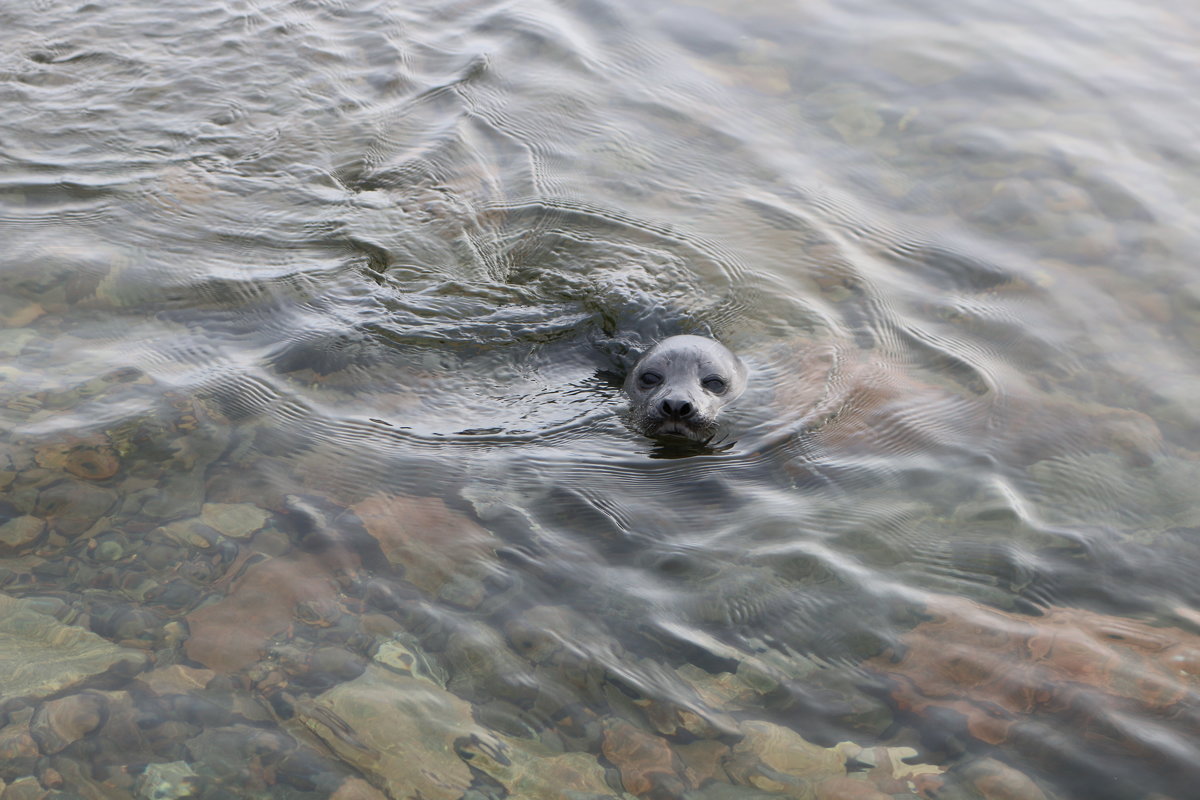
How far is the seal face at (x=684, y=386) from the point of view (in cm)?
533

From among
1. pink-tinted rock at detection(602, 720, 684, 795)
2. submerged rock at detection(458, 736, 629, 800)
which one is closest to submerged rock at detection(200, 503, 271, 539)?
submerged rock at detection(458, 736, 629, 800)

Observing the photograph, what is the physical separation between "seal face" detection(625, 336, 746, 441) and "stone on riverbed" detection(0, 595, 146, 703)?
2751 millimetres

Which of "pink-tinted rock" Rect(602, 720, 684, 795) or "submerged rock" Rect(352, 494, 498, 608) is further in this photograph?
"submerged rock" Rect(352, 494, 498, 608)

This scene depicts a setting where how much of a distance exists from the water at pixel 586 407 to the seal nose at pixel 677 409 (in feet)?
0.61

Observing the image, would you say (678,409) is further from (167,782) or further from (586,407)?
(167,782)

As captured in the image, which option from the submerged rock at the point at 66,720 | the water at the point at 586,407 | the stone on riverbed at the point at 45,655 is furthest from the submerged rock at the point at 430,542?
the submerged rock at the point at 66,720

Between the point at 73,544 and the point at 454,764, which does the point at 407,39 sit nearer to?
the point at 73,544

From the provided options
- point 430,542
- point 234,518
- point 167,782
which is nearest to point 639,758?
point 430,542

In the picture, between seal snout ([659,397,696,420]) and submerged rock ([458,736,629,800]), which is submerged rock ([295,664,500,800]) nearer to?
submerged rock ([458,736,629,800])

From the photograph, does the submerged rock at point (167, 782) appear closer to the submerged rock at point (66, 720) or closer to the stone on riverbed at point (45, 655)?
the submerged rock at point (66, 720)

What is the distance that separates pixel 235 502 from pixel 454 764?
1.64 m

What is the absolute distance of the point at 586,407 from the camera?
223 inches

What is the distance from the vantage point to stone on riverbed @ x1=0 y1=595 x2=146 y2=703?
10.9ft

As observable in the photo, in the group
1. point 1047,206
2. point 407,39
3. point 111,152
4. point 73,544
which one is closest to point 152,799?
point 73,544
